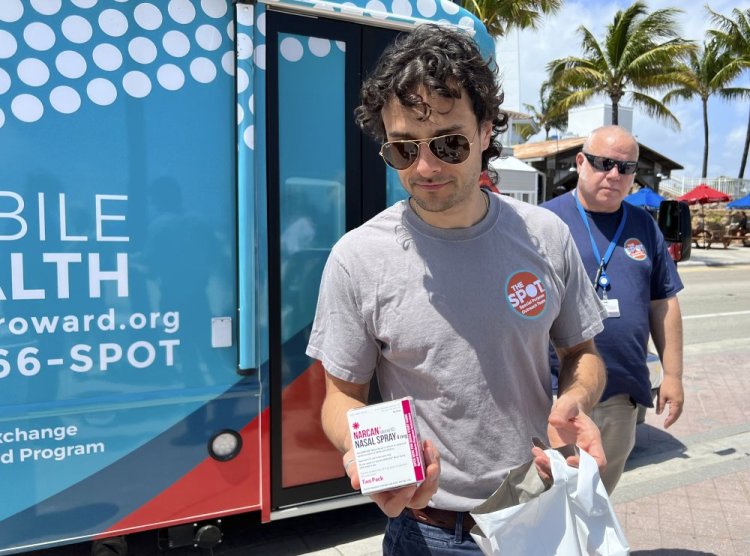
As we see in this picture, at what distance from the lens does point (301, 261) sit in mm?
2848

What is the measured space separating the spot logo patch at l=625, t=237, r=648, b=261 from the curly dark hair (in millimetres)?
1402

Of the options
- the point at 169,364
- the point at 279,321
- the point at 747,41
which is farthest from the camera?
the point at 747,41

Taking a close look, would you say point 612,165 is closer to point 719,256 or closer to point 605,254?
point 605,254

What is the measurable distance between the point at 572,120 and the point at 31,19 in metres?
34.1

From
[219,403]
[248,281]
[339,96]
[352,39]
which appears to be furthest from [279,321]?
[352,39]

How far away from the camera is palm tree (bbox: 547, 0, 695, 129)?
74.1 feet

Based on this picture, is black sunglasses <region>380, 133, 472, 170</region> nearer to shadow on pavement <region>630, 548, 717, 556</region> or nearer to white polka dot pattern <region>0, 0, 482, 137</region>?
white polka dot pattern <region>0, 0, 482, 137</region>

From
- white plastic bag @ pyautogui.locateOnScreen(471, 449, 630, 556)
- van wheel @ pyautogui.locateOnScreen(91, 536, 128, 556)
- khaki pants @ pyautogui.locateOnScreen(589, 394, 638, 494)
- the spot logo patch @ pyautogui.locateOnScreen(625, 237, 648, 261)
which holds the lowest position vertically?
van wheel @ pyautogui.locateOnScreen(91, 536, 128, 556)

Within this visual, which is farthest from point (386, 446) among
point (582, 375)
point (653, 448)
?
point (653, 448)

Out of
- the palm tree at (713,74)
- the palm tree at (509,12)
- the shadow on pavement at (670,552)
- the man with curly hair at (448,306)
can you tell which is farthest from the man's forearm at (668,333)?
the palm tree at (713,74)

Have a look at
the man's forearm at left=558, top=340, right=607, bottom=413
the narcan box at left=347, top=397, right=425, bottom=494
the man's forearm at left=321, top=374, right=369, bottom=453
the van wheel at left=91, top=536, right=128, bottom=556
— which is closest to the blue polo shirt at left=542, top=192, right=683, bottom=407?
the man's forearm at left=558, top=340, right=607, bottom=413

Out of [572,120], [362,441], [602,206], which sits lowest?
[362,441]

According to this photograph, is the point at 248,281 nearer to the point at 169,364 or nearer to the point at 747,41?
the point at 169,364

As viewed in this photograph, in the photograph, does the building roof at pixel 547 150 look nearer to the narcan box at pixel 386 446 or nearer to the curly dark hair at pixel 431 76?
the curly dark hair at pixel 431 76
